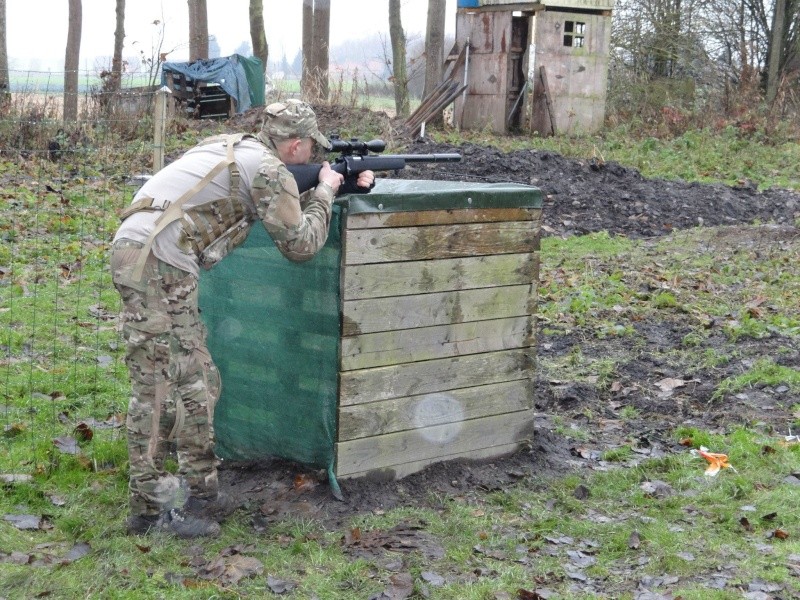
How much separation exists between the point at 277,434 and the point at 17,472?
139 centimetres

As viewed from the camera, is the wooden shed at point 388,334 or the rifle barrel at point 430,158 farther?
the rifle barrel at point 430,158

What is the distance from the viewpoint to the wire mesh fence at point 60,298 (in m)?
5.70

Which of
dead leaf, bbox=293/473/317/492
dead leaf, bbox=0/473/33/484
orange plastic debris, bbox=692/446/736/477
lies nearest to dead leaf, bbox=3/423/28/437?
dead leaf, bbox=0/473/33/484

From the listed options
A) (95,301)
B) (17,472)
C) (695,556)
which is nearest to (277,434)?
(17,472)

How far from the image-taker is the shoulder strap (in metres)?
4.29

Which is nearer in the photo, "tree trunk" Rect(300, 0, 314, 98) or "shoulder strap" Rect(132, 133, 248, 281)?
"shoulder strap" Rect(132, 133, 248, 281)

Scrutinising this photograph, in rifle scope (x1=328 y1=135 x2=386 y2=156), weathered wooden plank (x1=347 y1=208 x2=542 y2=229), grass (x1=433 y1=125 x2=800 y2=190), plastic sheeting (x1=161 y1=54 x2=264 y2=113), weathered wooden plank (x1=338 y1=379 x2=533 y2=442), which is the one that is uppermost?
plastic sheeting (x1=161 y1=54 x2=264 y2=113)

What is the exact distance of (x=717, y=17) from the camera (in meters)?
28.9

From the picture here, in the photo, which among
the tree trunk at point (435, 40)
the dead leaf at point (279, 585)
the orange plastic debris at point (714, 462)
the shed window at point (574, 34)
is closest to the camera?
the dead leaf at point (279, 585)

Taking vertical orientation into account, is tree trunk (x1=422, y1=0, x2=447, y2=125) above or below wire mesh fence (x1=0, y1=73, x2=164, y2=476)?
above

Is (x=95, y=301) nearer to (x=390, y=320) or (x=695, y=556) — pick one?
(x=390, y=320)

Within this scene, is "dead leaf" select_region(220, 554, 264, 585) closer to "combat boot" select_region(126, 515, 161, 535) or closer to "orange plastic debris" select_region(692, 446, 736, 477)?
"combat boot" select_region(126, 515, 161, 535)

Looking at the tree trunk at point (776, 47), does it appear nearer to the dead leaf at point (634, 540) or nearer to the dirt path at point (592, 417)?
the dirt path at point (592, 417)

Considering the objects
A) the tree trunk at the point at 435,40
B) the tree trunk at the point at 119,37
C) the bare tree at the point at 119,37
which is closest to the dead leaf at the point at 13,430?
the bare tree at the point at 119,37
